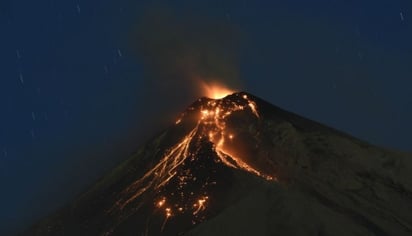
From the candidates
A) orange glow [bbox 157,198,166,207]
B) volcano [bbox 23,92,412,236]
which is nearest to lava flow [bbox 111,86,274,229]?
orange glow [bbox 157,198,166,207]

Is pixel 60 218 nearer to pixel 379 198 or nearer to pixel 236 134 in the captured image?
pixel 236 134

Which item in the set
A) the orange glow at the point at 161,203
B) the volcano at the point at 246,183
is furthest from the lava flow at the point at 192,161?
the volcano at the point at 246,183

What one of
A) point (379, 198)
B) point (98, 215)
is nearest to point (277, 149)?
point (379, 198)

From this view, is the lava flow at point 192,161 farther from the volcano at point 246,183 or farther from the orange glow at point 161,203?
the volcano at point 246,183

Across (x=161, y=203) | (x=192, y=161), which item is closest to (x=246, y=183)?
(x=161, y=203)

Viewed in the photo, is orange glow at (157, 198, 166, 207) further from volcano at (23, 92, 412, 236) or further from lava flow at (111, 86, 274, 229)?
volcano at (23, 92, 412, 236)

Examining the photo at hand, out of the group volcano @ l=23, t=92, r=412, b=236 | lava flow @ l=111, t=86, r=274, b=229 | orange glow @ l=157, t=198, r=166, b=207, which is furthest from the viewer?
orange glow @ l=157, t=198, r=166, b=207
